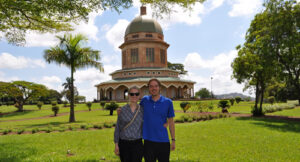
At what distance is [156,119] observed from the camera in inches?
133

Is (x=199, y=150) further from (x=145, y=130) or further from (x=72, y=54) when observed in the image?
(x=72, y=54)

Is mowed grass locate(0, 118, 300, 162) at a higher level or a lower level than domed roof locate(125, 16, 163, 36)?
lower

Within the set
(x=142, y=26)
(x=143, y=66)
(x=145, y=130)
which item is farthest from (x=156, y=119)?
(x=142, y=26)

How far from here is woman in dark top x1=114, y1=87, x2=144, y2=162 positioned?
3354 mm

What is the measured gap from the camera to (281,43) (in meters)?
14.9

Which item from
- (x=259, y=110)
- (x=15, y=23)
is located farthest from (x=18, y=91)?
(x=259, y=110)

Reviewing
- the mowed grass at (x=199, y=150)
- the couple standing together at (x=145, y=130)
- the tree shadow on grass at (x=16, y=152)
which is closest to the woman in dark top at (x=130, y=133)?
the couple standing together at (x=145, y=130)

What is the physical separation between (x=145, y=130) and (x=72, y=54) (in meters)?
15.2

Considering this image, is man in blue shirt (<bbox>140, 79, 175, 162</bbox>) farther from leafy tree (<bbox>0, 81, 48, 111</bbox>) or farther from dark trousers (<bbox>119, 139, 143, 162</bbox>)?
leafy tree (<bbox>0, 81, 48, 111</bbox>)

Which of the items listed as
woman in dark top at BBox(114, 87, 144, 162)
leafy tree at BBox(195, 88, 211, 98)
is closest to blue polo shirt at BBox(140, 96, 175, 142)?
woman in dark top at BBox(114, 87, 144, 162)

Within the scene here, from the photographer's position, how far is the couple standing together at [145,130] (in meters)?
3.36

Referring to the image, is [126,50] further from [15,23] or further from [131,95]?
[131,95]

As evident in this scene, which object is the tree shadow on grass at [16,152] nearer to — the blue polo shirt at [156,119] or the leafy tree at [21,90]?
the blue polo shirt at [156,119]

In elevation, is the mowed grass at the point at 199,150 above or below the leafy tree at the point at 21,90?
below
